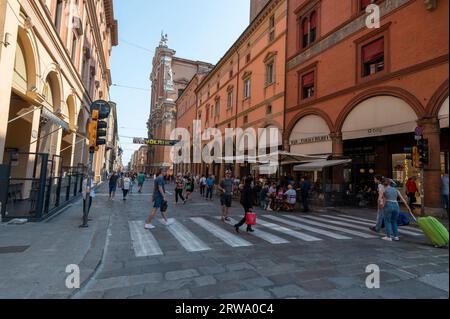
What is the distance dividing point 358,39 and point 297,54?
5620 millimetres

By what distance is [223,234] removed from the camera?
7.62 meters

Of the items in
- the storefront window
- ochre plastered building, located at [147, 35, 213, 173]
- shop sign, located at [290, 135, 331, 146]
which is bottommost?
the storefront window

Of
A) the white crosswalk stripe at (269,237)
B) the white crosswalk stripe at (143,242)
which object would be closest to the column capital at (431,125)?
the white crosswalk stripe at (269,237)

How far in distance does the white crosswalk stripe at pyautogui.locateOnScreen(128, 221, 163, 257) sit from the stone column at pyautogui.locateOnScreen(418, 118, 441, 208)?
444 inches

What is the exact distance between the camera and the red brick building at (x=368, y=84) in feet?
37.4

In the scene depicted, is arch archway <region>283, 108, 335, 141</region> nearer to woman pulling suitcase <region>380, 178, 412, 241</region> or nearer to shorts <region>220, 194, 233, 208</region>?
woman pulling suitcase <region>380, 178, 412, 241</region>

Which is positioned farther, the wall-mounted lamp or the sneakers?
the sneakers

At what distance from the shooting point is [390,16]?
1352cm

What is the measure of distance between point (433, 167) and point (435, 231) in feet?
19.7

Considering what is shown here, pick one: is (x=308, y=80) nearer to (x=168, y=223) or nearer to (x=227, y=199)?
(x=227, y=199)

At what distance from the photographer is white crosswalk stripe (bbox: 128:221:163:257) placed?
5.74 meters

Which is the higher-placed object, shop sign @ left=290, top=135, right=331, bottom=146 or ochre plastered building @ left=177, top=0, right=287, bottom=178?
ochre plastered building @ left=177, top=0, right=287, bottom=178

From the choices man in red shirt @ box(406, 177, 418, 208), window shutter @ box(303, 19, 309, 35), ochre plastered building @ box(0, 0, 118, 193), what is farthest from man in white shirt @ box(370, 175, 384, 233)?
window shutter @ box(303, 19, 309, 35)

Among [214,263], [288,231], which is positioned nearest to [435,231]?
[288,231]
